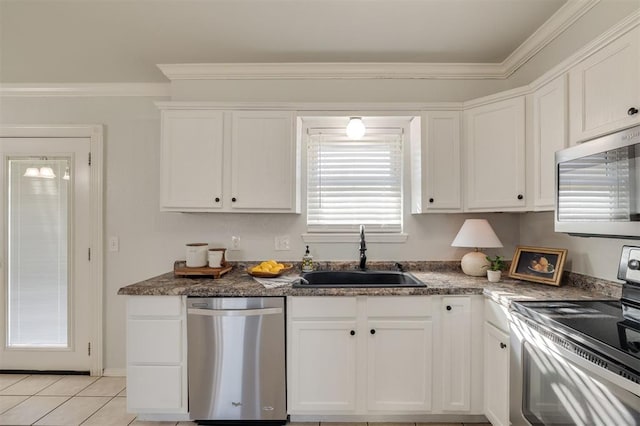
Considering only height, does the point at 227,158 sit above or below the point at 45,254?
above

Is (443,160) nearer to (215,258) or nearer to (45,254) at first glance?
(215,258)

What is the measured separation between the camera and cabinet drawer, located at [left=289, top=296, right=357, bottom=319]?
1.91 meters

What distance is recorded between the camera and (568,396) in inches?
46.7

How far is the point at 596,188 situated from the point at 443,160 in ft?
3.29

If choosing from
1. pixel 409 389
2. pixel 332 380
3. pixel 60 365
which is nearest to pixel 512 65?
pixel 409 389

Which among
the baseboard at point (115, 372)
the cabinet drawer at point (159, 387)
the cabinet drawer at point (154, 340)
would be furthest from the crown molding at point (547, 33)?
the baseboard at point (115, 372)

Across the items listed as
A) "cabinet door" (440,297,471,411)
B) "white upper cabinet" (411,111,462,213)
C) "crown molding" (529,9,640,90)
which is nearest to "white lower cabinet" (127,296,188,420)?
"cabinet door" (440,297,471,411)

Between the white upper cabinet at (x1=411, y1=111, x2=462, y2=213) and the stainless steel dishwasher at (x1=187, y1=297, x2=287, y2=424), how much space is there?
1.33m

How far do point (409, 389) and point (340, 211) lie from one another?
53.2 inches

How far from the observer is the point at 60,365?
2.69 metres

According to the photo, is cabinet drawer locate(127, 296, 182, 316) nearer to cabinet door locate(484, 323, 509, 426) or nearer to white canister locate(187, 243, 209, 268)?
white canister locate(187, 243, 209, 268)

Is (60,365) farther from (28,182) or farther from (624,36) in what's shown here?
(624,36)

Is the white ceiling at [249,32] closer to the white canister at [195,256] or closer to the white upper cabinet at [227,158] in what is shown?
the white upper cabinet at [227,158]

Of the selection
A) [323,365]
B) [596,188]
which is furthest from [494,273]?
[323,365]
